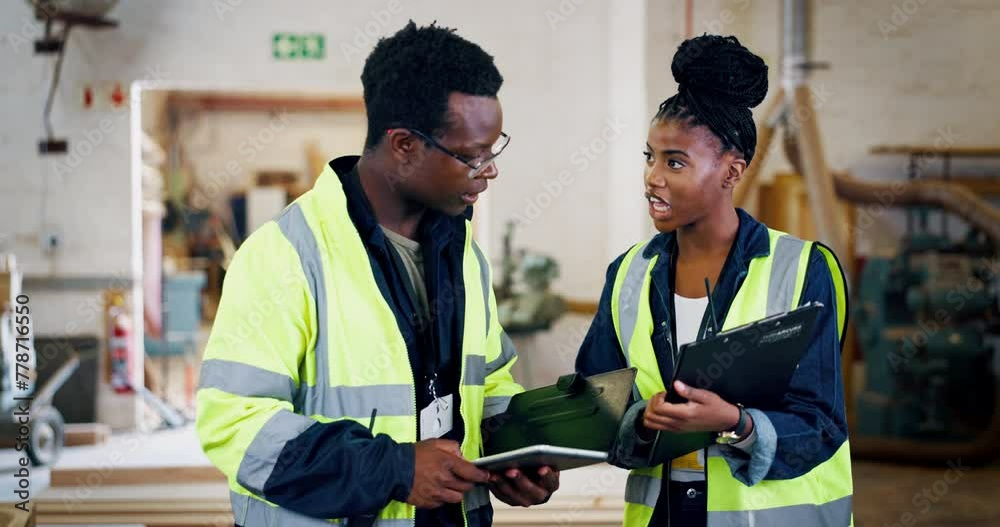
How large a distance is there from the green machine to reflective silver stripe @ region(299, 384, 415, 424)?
4731mm

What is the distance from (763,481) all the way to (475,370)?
1.74 feet

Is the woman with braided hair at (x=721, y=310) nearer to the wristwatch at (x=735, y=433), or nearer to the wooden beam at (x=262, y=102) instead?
the wristwatch at (x=735, y=433)

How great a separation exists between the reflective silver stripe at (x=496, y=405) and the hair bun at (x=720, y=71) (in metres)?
0.65

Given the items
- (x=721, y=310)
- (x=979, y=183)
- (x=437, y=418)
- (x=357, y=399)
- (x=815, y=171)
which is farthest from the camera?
(x=979, y=183)

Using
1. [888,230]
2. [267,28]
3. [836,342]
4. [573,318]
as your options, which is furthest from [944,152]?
[836,342]

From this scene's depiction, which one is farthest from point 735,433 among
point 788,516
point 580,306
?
point 580,306

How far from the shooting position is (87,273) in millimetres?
6543

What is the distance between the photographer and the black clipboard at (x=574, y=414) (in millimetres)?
1619

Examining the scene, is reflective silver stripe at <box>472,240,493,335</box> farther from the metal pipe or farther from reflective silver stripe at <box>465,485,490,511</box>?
the metal pipe

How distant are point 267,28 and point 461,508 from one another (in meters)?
5.36

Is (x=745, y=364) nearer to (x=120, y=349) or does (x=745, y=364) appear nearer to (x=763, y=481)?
(x=763, y=481)

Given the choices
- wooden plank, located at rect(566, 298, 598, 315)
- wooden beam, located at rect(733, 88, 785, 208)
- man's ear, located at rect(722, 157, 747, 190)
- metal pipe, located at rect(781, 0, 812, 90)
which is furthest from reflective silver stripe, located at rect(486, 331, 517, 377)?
wooden plank, located at rect(566, 298, 598, 315)

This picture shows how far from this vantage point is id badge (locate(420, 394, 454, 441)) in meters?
1.62

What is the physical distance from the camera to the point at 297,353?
1500mm
